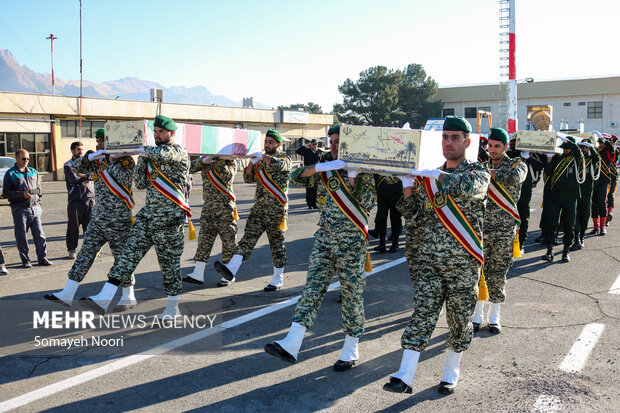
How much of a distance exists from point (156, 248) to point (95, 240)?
113 cm

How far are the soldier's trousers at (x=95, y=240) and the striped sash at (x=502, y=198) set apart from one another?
440 centimetres

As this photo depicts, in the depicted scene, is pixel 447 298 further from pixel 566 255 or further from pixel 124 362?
pixel 566 255

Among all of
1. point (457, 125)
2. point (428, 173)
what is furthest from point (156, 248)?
point (457, 125)

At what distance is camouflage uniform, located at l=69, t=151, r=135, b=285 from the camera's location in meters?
6.41

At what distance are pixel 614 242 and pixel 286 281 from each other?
727 cm

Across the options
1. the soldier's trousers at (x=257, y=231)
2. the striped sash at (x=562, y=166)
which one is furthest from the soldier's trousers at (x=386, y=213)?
the soldier's trousers at (x=257, y=231)

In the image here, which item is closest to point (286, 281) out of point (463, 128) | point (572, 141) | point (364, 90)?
point (463, 128)

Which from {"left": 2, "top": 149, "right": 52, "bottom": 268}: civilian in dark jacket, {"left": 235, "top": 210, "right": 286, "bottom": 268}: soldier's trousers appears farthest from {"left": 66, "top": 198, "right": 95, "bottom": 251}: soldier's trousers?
{"left": 235, "top": 210, "right": 286, "bottom": 268}: soldier's trousers

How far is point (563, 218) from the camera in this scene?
9.31 metres

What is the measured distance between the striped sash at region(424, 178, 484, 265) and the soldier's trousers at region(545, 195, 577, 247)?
562 cm

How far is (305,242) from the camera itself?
1100 centimetres

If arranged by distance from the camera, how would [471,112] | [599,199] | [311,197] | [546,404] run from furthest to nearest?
[471,112] < [311,197] < [599,199] < [546,404]

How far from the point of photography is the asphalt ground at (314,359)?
419cm

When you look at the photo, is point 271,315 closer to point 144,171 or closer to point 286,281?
point 286,281
